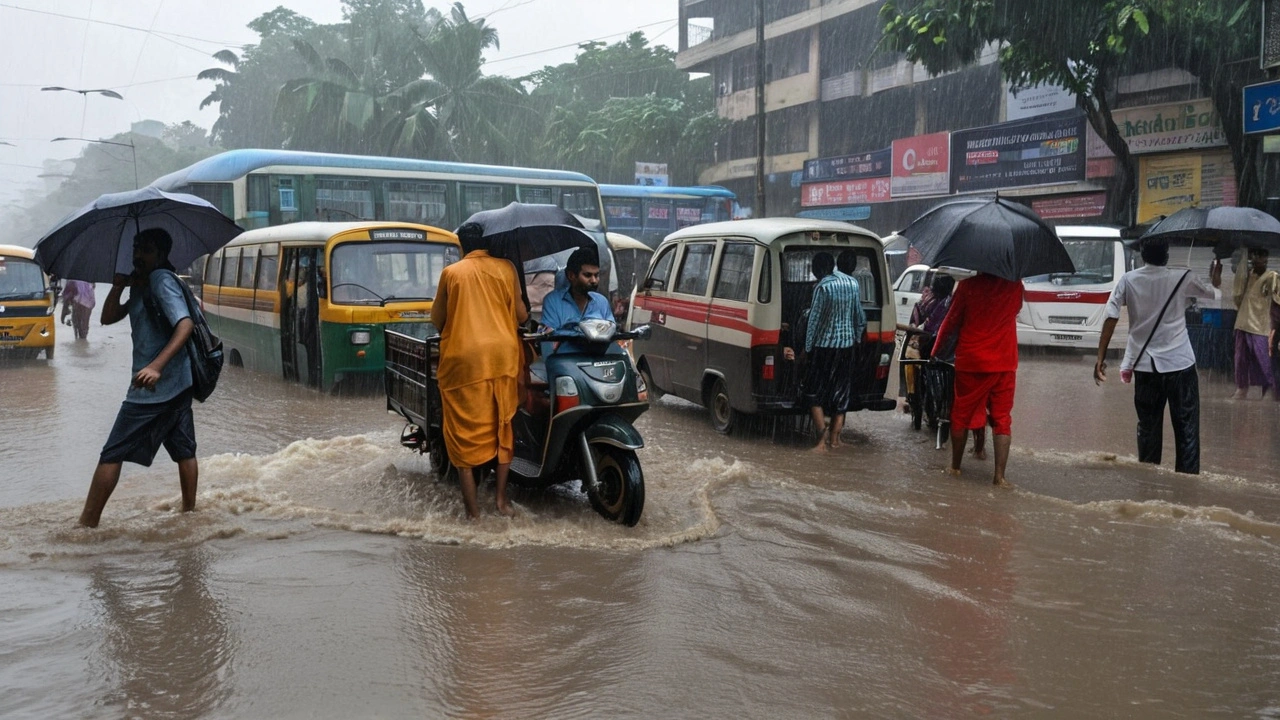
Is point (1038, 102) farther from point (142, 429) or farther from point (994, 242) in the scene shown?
point (142, 429)

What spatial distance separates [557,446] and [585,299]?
88 cm

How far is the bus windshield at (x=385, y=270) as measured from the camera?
11.5 metres

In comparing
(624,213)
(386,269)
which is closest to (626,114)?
(624,213)

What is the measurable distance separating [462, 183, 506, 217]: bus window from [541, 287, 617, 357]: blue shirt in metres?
14.6

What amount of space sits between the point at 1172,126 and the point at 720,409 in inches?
593

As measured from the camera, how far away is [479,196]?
67.5 feet

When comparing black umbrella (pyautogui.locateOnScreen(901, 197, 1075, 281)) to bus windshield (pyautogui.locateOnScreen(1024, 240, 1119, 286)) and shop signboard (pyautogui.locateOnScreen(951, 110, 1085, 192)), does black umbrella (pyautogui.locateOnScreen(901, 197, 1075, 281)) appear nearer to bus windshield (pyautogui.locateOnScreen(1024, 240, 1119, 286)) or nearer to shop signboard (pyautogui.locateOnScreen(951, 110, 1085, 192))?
bus windshield (pyautogui.locateOnScreen(1024, 240, 1119, 286))

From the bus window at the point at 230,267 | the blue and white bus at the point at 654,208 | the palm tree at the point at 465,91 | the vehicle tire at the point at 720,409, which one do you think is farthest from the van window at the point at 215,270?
the palm tree at the point at 465,91

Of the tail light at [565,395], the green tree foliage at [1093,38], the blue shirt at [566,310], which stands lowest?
the tail light at [565,395]

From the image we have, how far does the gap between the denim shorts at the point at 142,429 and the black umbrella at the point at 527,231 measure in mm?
1853

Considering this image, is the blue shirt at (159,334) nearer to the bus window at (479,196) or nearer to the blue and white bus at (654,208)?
the bus window at (479,196)

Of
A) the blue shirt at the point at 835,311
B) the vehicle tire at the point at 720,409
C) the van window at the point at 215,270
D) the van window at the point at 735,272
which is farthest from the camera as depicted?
the van window at the point at 215,270

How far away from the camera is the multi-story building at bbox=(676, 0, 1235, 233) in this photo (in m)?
20.8

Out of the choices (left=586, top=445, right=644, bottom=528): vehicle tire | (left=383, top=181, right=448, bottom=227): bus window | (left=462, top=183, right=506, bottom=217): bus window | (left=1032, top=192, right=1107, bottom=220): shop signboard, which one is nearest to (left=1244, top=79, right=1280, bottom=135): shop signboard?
(left=586, top=445, right=644, bottom=528): vehicle tire
